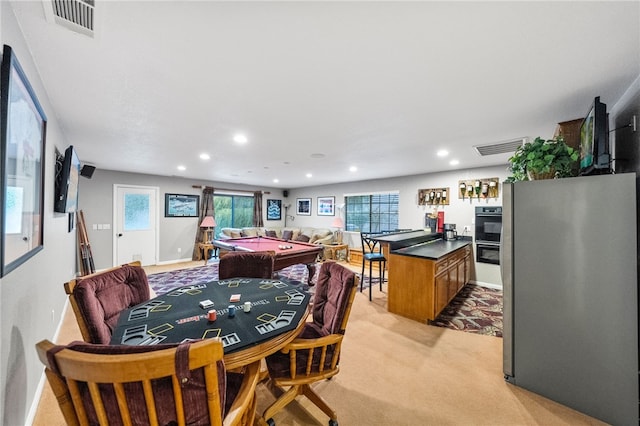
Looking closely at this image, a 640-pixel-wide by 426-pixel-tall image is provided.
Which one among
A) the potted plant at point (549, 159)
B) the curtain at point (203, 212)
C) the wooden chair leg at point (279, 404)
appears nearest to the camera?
the wooden chair leg at point (279, 404)

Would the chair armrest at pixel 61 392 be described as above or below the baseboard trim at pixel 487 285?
above

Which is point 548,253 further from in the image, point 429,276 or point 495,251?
point 495,251

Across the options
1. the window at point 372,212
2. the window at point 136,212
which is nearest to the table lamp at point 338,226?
the window at point 372,212

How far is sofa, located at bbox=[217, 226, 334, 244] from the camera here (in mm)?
7398

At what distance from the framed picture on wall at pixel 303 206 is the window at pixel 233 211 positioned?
1.66 m

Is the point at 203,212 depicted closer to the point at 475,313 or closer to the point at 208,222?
the point at 208,222

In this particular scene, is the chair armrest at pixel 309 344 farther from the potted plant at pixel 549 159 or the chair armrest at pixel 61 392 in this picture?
the potted plant at pixel 549 159

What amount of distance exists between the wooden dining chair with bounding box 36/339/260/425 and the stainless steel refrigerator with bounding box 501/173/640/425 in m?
2.38

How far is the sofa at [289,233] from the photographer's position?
740 centimetres

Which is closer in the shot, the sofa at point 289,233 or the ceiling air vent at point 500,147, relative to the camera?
the ceiling air vent at point 500,147

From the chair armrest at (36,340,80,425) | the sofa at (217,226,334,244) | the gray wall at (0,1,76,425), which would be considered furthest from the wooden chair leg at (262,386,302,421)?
the sofa at (217,226,334,244)

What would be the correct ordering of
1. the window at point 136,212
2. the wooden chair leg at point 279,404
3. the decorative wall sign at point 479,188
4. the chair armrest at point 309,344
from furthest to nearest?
the window at point 136,212 → the decorative wall sign at point 479,188 → the wooden chair leg at point 279,404 → the chair armrest at point 309,344

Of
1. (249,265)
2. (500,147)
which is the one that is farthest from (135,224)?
(500,147)

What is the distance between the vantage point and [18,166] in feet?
4.33
